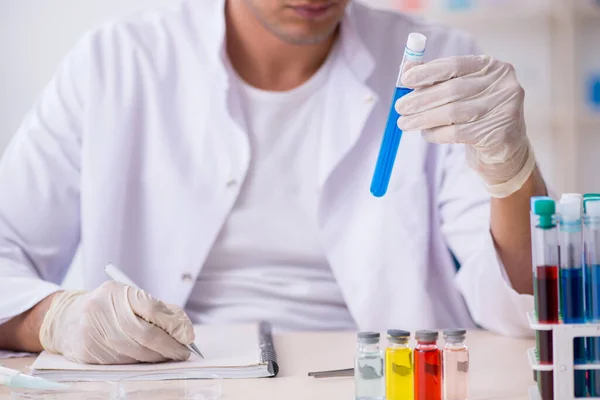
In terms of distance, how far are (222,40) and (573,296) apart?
3.41 ft

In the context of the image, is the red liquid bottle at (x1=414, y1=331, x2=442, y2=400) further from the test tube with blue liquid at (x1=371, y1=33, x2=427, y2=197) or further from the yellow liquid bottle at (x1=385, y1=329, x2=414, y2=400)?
the test tube with blue liquid at (x1=371, y1=33, x2=427, y2=197)

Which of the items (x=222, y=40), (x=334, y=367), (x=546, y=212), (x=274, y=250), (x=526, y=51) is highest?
(x=526, y=51)

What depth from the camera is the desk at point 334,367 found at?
1.02 m

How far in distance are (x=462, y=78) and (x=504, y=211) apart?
30 centimetres

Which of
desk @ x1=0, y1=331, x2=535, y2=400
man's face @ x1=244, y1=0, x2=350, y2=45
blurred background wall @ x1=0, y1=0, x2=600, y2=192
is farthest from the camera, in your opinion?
blurred background wall @ x1=0, y1=0, x2=600, y2=192

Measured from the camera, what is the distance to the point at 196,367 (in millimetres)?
1119

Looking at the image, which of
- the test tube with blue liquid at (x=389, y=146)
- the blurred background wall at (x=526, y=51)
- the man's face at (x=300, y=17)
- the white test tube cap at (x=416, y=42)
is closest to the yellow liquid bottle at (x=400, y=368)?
the test tube with blue liquid at (x=389, y=146)

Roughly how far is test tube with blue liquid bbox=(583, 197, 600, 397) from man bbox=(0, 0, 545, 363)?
0.59 meters

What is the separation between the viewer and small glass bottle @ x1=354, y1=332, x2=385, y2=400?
3.06ft

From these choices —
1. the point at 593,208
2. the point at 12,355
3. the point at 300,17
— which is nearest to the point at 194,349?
the point at 12,355

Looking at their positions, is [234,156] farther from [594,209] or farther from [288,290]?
[594,209]

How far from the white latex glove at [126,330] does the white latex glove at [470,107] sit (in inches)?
17.0

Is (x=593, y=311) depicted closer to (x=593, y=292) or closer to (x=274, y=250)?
(x=593, y=292)

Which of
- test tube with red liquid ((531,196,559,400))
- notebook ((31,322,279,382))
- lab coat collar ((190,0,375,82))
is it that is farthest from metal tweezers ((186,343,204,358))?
lab coat collar ((190,0,375,82))
